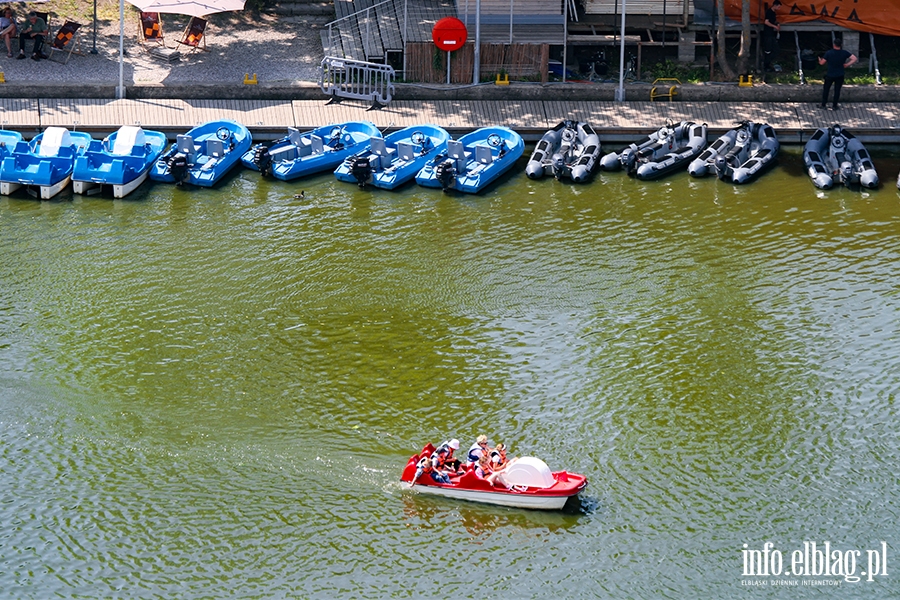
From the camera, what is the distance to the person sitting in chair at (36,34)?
40.9 meters

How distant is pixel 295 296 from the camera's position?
2984 cm

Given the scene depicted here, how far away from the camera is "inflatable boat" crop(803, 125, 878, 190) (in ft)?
117

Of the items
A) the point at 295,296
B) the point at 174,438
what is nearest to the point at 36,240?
the point at 295,296

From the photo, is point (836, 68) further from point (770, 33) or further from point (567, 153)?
point (567, 153)

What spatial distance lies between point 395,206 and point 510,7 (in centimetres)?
1014

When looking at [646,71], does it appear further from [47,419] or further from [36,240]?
[47,419]

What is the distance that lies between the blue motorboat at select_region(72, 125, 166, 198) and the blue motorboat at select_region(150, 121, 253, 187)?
409 mm

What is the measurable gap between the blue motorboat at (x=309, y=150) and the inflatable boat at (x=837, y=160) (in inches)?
495

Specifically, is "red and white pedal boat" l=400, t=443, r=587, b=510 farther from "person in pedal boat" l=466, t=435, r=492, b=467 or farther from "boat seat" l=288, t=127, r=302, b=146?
"boat seat" l=288, t=127, r=302, b=146

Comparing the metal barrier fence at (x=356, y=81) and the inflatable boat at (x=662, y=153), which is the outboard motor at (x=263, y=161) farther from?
the inflatable boat at (x=662, y=153)

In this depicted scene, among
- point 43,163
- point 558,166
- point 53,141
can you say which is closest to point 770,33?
point 558,166

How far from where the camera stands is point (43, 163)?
3509 cm

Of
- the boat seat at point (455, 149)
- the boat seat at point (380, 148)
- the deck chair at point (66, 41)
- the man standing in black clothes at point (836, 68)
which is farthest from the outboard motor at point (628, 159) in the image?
the deck chair at point (66, 41)

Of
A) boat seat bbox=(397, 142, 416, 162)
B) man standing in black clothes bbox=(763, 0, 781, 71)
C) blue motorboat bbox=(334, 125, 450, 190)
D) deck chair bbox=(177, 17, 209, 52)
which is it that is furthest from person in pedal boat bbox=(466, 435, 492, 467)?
deck chair bbox=(177, 17, 209, 52)
